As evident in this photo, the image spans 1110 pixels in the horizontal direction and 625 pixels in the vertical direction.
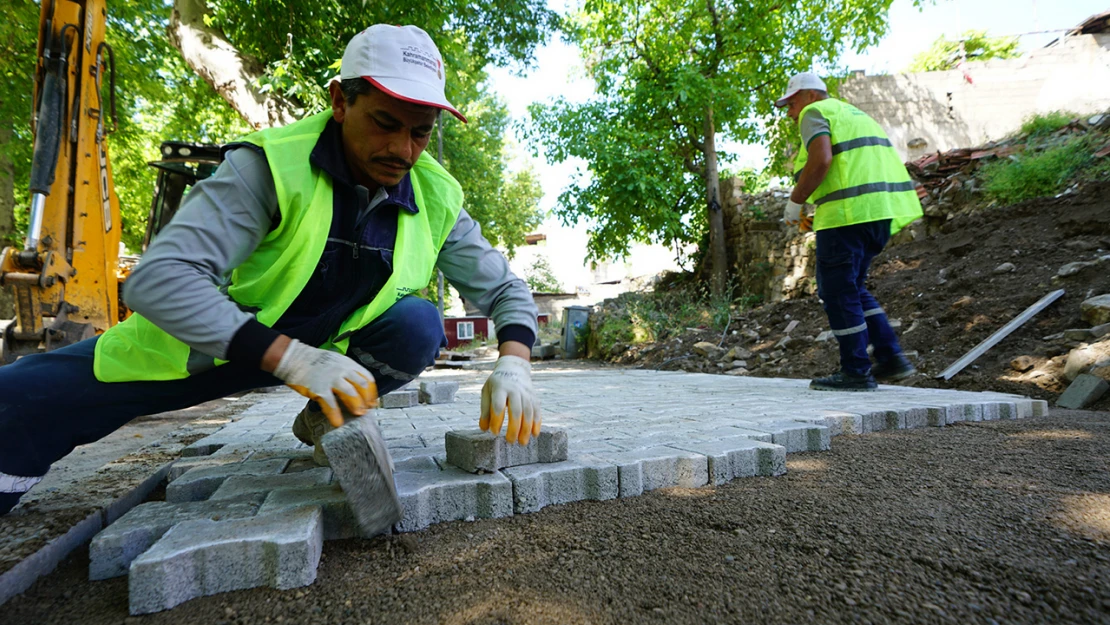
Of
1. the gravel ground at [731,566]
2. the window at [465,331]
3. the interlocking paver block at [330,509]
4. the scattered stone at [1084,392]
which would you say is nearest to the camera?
the gravel ground at [731,566]

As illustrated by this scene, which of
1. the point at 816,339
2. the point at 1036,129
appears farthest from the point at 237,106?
the point at 1036,129

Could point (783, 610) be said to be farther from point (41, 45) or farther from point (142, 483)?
point (41, 45)

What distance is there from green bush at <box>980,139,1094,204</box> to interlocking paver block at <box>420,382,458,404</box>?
5.97m

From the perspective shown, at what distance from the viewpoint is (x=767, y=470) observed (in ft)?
6.40

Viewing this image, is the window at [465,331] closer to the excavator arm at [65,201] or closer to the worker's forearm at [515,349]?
the excavator arm at [65,201]

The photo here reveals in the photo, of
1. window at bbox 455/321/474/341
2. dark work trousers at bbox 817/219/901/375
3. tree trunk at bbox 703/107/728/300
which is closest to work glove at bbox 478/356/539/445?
dark work trousers at bbox 817/219/901/375

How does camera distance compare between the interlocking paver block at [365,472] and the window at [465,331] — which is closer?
the interlocking paver block at [365,472]

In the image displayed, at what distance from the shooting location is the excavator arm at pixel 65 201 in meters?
4.01

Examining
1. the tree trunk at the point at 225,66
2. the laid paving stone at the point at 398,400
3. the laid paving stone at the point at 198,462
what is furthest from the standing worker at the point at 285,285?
the tree trunk at the point at 225,66

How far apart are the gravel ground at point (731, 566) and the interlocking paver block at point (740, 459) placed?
0.27 feet

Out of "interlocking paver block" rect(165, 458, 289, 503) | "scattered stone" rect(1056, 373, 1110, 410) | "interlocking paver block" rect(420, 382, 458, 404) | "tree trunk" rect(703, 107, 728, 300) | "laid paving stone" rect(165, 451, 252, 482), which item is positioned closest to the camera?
"interlocking paver block" rect(165, 458, 289, 503)

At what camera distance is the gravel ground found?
3.58 ft

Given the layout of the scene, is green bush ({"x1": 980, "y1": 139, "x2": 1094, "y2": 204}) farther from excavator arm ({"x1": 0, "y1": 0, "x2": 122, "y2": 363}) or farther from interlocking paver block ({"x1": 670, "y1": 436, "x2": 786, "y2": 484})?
excavator arm ({"x1": 0, "y1": 0, "x2": 122, "y2": 363})

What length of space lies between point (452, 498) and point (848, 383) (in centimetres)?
298
